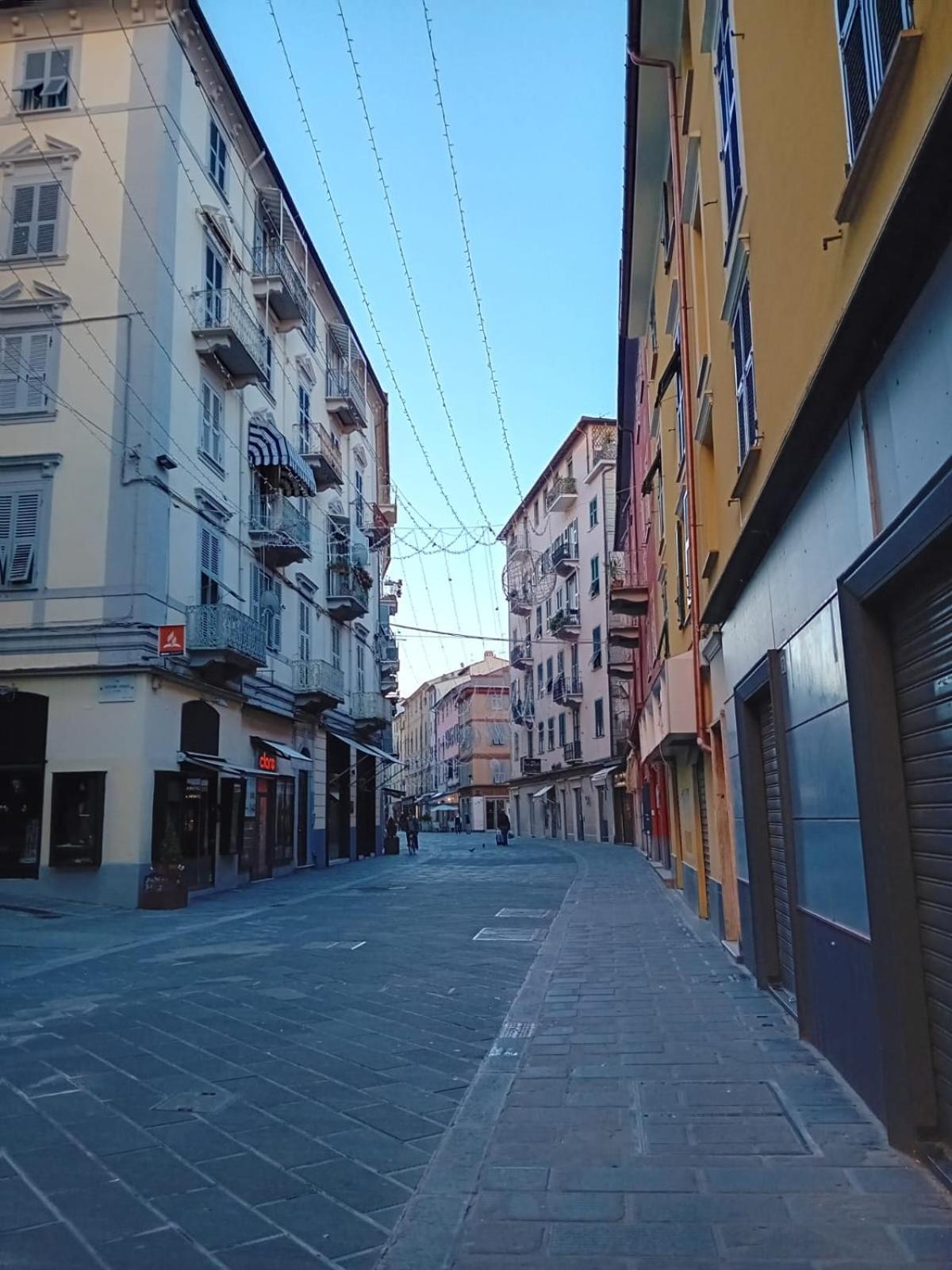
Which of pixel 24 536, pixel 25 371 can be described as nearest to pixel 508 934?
pixel 24 536

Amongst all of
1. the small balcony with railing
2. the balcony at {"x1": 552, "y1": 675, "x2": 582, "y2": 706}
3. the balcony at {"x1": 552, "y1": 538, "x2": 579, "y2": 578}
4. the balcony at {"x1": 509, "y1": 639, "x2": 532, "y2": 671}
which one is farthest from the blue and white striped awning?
the balcony at {"x1": 509, "y1": 639, "x2": 532, "y2": 671}

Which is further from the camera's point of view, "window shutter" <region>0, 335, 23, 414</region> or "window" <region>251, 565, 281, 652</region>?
"window" <region>251, 565, 281, 652</region>

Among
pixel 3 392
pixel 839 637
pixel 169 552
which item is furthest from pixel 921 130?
pixel 3 392

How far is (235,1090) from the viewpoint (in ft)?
18.0

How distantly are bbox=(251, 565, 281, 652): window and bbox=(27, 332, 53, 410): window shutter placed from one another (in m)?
6.35

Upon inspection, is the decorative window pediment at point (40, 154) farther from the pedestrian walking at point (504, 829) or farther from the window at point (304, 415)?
the pedestrian walking at point (504, 829)

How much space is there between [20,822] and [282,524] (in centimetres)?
950

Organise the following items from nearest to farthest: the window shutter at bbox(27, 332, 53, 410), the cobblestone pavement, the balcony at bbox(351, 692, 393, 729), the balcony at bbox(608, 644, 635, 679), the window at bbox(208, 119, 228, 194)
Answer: the cobblestone pavement, the window shutter at bbox(27, 332, 53, 410), the window at bbox(208, 119, 228, 194), the balcony at bbox(351, 692, 393, 729), the balcony at bbox(608, 644, 635, 679)

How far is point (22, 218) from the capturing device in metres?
19.5

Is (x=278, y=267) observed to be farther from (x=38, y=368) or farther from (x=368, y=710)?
(x=368, y=710)

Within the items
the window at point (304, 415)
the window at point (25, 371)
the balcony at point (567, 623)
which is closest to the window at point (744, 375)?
the window at point (25, 371)

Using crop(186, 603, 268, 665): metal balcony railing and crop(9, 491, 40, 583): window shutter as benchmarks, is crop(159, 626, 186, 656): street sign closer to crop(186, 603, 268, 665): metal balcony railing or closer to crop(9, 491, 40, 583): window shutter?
crop(186, 603, 268, 665): metal balcony railing

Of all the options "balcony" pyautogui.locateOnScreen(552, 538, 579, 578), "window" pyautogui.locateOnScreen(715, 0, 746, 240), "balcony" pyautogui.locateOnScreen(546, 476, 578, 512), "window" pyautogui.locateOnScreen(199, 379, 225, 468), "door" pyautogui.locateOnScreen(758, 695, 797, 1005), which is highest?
"balcony" pyautogui.locateOnScreen(546, 476, 578, 512)

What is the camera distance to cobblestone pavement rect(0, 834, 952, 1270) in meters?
3.50
